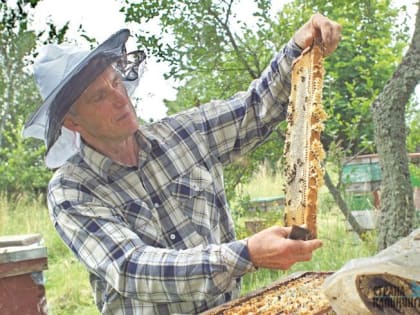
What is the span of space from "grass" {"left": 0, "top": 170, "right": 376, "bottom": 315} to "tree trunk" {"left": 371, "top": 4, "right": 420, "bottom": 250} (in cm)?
82

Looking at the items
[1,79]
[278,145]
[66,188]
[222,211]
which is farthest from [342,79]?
[66,188]

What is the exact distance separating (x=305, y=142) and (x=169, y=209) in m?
0.49

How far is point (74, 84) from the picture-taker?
5.05 feet

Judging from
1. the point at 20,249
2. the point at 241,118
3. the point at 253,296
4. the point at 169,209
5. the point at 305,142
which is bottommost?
the point at 253,296

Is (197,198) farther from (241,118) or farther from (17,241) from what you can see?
(17,241)

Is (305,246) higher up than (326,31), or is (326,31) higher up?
(326,31)

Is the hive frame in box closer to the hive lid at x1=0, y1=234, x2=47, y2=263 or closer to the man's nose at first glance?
the man's nose

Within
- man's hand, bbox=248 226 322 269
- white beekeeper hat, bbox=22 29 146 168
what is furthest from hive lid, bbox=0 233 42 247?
man's hand, bbox=248 226 322 269

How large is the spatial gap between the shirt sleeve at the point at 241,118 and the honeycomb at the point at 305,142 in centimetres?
28

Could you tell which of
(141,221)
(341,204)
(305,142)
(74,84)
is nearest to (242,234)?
(341,204)

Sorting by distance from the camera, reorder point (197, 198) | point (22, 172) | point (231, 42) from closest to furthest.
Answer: point (197, 198), point (231, 42), point (22, 172)

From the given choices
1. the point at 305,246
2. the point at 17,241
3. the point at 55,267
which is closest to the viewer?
the point at 305,246

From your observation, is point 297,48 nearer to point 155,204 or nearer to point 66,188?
point 155,204

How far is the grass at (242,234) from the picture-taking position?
3354 millimetres
